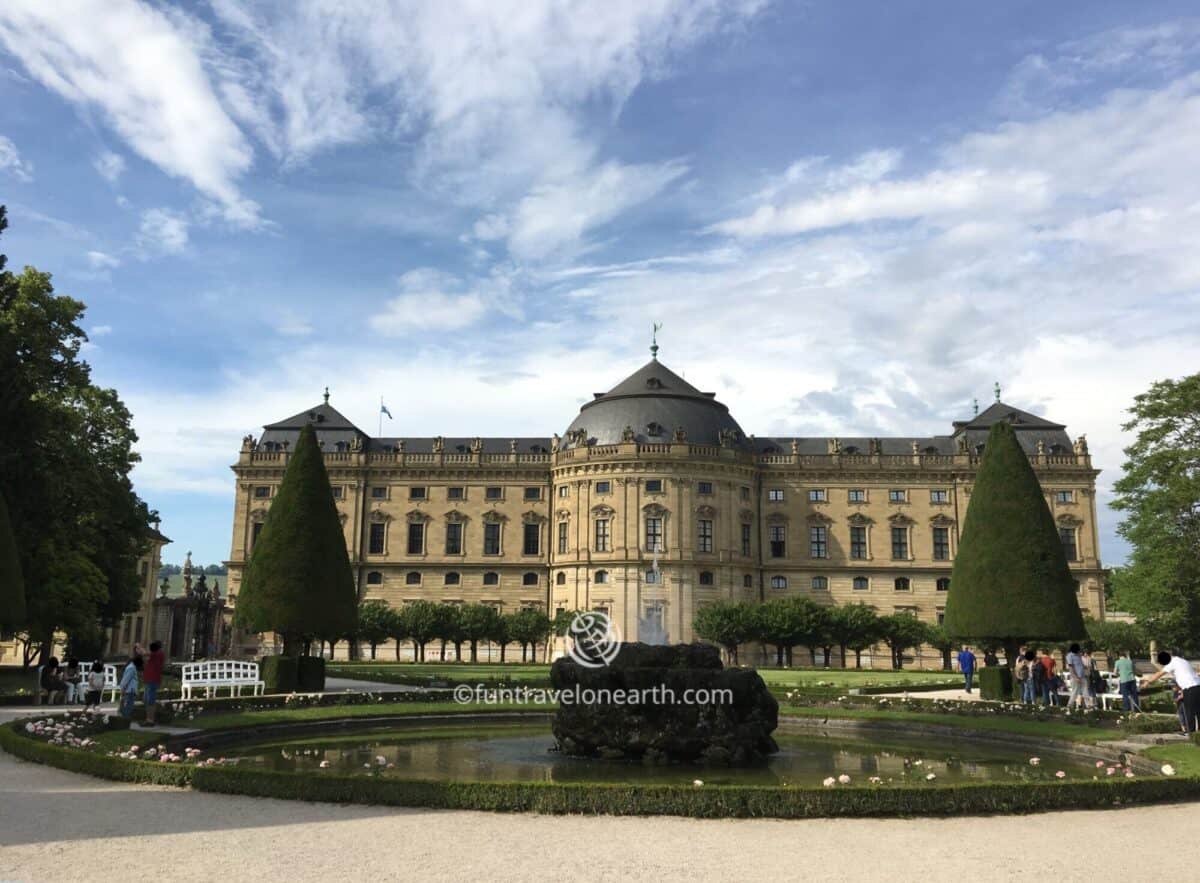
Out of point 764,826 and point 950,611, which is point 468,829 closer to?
point 764,826

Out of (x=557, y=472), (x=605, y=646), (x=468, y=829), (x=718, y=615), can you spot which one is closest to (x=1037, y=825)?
(x=468, y=829)

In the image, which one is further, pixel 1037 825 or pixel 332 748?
pixel 332 748

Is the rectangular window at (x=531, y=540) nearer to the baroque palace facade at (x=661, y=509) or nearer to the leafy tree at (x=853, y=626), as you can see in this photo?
the baroque palace facade at (x=661, y=509)

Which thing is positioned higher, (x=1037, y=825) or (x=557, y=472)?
(x=557, y=472)

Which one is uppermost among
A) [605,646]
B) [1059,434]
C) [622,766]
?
[1059,434]

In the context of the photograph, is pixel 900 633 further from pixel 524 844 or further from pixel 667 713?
pixel 524 844

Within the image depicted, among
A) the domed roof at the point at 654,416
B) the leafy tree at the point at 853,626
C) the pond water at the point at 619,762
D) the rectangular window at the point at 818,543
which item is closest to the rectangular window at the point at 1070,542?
the rectangular window at the point at 818,543

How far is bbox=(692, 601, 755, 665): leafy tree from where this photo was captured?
163 ft

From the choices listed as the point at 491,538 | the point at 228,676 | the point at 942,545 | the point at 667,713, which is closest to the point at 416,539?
the point at 491,538

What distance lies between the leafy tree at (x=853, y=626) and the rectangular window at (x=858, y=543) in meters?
8.92

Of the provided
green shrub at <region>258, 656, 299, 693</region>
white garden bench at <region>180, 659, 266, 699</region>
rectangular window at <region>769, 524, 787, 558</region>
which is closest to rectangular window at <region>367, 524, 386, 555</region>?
rectangular window at <region>769, 524, 787, 558</region>

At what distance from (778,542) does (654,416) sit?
38.9 ft

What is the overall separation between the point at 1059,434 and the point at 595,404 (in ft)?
102

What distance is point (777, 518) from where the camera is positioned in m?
61.6
